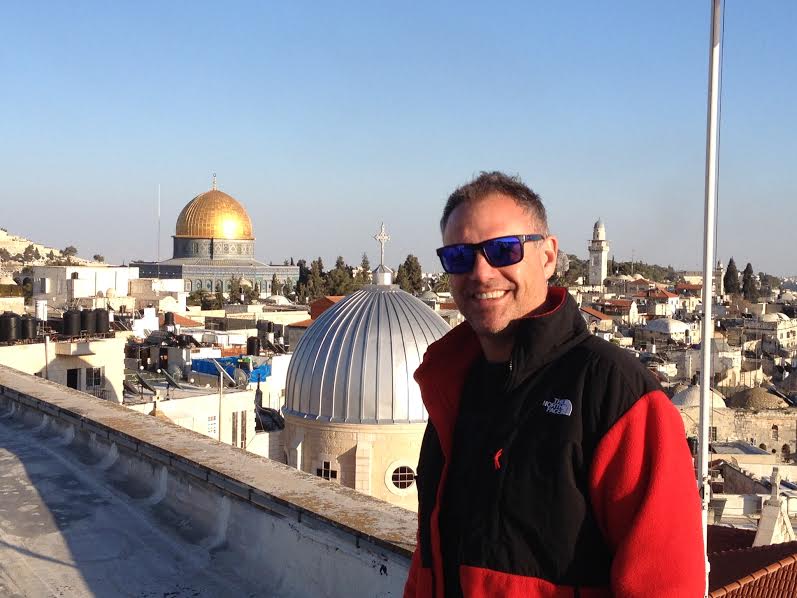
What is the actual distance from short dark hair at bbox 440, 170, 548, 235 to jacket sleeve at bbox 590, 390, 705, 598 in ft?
1.53

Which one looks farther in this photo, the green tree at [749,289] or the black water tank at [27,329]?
the green tree at [749,289]

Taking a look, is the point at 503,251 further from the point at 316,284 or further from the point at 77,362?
the point at 316,284

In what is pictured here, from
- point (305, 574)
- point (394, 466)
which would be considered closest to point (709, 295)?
point (305, 574)

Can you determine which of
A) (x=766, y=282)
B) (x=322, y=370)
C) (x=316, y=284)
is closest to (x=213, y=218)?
(x=316, y=284)

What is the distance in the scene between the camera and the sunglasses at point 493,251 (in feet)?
5.31

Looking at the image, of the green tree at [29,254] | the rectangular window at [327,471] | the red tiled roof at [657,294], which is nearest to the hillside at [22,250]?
the green tree at [29,254]

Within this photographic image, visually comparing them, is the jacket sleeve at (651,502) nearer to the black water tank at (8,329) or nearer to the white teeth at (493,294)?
the white teeth at (493,294)

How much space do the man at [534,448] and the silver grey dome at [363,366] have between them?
858 centimetres

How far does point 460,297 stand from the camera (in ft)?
5.67

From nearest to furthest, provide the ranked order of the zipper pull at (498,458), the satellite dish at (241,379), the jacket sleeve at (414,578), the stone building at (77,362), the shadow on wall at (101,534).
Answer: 1. the zipper pull at (498,458)
2. the jacket sleeve at (414,578)
3. the shadow on wall at (101,534)
4. the stone building at (77,362)
5. the satellite dish at (241,379)

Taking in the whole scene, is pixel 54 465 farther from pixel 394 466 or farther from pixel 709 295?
pixel 394 466

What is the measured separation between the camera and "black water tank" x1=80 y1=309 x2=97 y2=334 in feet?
53.4

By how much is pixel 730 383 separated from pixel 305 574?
3676 centimetres

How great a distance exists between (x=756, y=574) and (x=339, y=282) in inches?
1793
